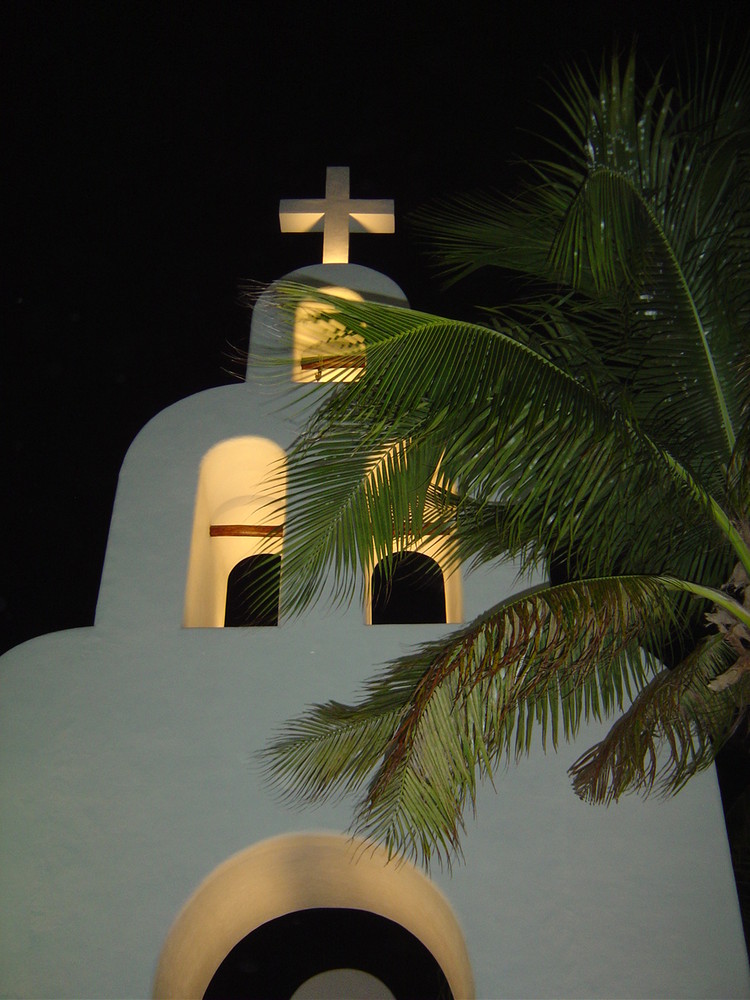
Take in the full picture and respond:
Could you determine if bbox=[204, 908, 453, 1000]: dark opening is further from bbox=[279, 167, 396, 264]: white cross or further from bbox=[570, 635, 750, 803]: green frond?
bbox=[570, 635, 750, 803]: green frond

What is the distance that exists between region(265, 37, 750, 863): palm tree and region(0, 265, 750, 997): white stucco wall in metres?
0.50

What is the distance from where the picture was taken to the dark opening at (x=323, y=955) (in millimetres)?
21562

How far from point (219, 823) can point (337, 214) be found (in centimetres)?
598

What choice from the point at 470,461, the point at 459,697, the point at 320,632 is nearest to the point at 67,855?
the point at 320,632

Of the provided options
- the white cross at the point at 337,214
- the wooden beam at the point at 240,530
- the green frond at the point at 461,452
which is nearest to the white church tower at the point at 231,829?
the wooden beam at the point at 240,530

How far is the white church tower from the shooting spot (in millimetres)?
5953

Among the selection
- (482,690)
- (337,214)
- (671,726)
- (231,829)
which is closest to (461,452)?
(482,690)

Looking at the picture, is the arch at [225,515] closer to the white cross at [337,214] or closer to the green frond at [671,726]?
the white cross at [337,214]

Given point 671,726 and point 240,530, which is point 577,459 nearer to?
point 671,726

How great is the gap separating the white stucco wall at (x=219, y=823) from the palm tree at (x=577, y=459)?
50cm

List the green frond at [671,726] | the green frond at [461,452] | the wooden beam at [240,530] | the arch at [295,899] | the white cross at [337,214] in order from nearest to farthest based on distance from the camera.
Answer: the green frond at [461,452] < the green frond at [671,726] < the arch at [295,899] < the wooden beam at [240,530] < the white cross at [337,214]

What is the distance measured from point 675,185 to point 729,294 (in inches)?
26.9

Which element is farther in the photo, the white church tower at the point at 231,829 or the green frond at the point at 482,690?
the white church tower at the point at 231,829

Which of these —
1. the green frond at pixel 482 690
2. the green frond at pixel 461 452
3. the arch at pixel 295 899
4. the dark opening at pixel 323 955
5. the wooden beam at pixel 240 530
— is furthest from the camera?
the dark opening at pixel 323 955
